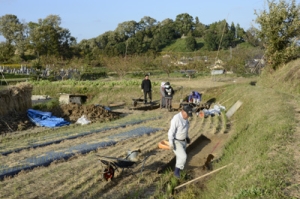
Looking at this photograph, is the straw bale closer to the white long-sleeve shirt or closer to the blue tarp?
the blue tarp

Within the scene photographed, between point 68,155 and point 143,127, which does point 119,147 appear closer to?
point 68,155

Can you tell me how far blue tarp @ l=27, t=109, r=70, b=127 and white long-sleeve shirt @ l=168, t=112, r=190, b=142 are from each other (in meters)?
7.65

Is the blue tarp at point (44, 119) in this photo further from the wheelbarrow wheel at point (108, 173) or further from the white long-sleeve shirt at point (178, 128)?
the white long-sleeve shirt at point (178, 128)

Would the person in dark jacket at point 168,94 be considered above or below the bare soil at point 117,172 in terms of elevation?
above

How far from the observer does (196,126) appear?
1285 cm

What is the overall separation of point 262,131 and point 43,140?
→ 6.34 m

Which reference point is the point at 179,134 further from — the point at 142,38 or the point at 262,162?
the point at 142,38

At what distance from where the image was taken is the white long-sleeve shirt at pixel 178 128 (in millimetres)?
6801

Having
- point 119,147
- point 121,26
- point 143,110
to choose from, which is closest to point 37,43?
point 121,26

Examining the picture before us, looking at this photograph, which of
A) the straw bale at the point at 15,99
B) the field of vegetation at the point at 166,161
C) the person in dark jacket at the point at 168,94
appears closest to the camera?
the field of vegetation at the point at 166,161

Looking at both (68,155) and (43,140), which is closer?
(68,155)

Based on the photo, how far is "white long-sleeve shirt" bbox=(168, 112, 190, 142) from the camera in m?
6.80

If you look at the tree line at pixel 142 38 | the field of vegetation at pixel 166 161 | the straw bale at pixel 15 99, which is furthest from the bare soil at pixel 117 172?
the tree line at pixel 142 38

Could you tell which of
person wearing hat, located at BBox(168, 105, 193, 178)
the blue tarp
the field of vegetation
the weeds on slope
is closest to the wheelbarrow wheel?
the field of vegetation
